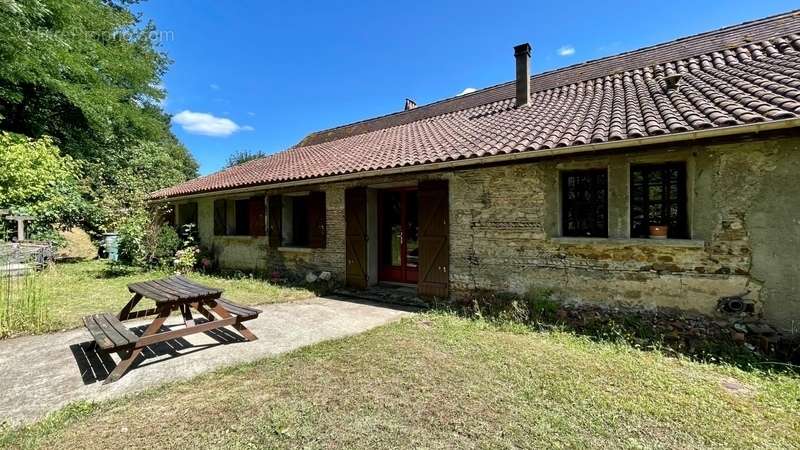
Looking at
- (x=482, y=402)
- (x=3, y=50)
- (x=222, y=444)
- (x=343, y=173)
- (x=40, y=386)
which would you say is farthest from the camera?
(x=3, y=50)

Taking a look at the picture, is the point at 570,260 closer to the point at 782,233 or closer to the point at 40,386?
the point at 782,233

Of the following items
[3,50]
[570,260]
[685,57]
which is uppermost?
[3,50]

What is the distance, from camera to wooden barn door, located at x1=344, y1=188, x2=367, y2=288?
25.9 feet

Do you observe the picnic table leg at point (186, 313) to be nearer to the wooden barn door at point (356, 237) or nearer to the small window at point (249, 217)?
the wooden barn door at point (356, 237)

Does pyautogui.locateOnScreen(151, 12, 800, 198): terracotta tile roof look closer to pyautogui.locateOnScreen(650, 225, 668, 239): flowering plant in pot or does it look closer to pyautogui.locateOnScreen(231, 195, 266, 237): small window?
pyautogui.locateOnScreen(231, 195, 266, 237): small window

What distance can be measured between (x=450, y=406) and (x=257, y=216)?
28.6 ft

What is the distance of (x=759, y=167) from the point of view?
4203 mm

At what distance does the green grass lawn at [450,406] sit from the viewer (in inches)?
95.4

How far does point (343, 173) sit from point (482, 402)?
18.0 ft

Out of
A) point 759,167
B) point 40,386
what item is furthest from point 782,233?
point 40,386

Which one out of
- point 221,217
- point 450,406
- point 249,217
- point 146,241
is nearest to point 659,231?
point 450,406

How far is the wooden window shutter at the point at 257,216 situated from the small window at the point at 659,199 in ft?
28.8

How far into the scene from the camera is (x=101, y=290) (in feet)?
25.8

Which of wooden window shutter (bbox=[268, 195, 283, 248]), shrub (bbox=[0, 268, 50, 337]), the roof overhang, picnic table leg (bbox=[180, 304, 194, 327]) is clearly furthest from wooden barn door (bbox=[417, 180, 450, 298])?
shrub (bbox=[0, 268, 50, 337])
